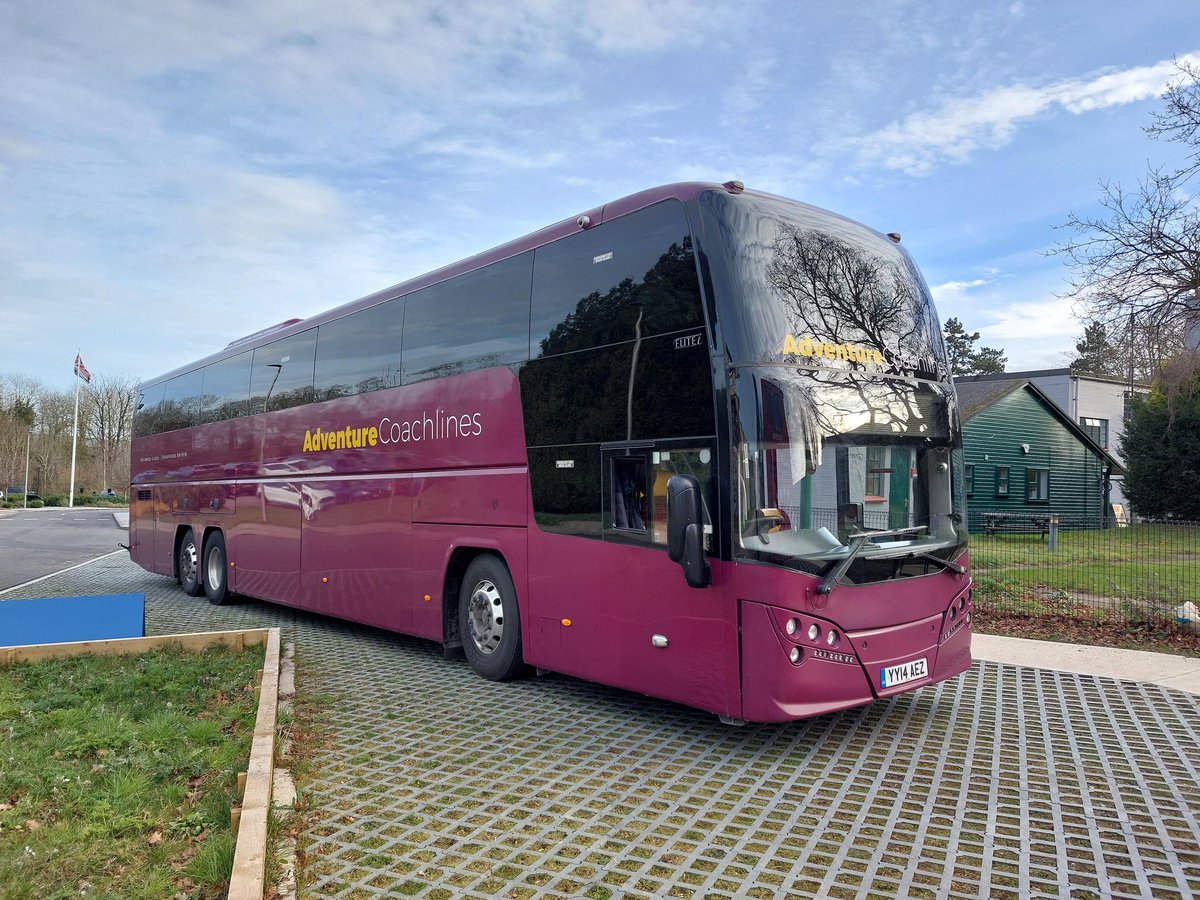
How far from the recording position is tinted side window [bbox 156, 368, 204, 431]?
48.9 ft

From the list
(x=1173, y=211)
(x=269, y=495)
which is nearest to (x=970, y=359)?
(x=1173, y=211)

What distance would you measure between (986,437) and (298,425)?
26216 millimetres

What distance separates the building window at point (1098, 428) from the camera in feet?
140

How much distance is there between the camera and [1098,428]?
1709 inches

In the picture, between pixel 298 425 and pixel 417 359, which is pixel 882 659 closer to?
pixel 417 359

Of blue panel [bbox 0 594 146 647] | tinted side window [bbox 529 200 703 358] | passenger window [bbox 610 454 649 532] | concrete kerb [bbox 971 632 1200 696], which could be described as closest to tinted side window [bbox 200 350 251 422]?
blue panel [bbox 0 594 146 647]

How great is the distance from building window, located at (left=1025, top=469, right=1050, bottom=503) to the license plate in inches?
1157

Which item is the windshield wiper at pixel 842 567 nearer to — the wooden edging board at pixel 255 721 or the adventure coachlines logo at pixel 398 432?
the wooden edging board at pixel 255 721

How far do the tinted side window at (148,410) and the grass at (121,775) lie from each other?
894 cm

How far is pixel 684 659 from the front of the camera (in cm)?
608

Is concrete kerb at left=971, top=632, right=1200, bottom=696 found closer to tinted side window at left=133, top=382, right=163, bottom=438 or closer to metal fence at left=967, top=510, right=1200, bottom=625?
metal fence at left=967, top=510, right=1200, bottom=625

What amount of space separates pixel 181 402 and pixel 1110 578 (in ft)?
49.0

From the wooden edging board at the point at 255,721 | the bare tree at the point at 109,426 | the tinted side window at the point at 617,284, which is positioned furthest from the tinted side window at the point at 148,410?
the bare tree at the point at 109,426

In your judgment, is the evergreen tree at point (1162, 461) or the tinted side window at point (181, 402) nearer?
the tinted side window at point (181, 402)
